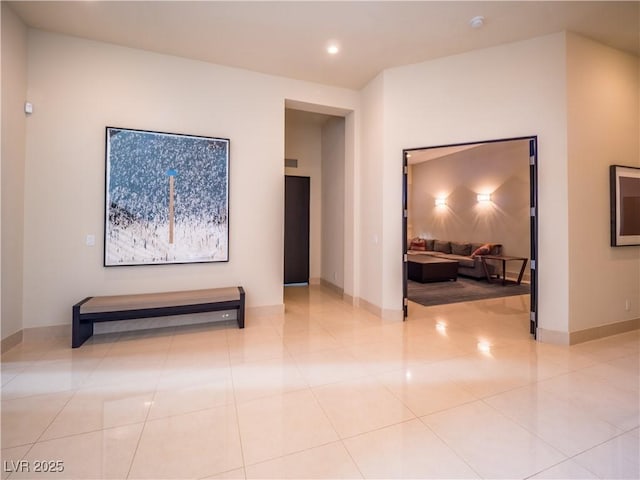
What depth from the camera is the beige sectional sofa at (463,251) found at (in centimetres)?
739

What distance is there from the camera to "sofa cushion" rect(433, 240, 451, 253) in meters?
8.84

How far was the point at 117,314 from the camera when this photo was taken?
3340 mm

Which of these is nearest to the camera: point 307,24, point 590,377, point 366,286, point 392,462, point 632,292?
point 392,462

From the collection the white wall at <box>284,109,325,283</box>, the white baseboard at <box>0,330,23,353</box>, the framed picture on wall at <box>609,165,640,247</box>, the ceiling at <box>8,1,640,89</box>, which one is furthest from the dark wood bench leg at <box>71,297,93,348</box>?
the framed picture on wall at <box>609,165,640,247</box>

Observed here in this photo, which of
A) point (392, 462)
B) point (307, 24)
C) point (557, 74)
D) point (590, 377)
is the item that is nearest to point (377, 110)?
point (307, 24)

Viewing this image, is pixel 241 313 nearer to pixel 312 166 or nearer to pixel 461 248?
pixel 312 166

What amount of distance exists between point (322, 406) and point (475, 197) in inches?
325

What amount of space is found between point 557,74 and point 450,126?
1.21 meters

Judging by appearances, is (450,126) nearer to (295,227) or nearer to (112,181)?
(295,227)

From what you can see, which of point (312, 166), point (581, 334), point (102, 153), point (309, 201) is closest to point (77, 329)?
point (102, 153)

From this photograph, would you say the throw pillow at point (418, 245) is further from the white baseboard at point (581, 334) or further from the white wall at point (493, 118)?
the white baseboard at point (581, 334)

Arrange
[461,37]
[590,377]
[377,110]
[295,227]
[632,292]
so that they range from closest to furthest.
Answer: [590,377] → [461,37] → [632,292] → [377,110] → [295,227]

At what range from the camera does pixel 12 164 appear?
3.14 meters

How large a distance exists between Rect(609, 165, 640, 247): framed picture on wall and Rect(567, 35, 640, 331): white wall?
0.27 feet
